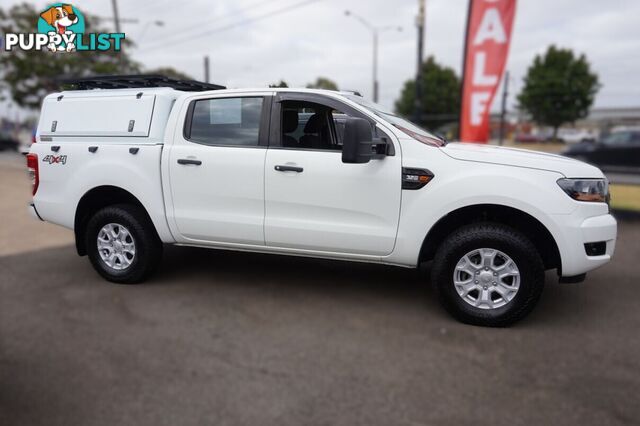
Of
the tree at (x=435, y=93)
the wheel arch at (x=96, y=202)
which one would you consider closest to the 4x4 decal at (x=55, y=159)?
the wheel arch at (x=96, y=202)

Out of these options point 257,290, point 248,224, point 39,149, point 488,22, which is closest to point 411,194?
point 248,224

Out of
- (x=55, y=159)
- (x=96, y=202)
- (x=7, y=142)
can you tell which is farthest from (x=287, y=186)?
(x=7, y=142)

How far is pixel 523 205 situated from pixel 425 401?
1.69 meters

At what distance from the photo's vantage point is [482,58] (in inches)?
380

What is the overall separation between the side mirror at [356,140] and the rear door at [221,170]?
33.8 inches

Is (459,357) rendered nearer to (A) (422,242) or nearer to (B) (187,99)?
(A) (422,242)

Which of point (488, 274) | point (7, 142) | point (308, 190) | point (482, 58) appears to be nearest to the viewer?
point (488, 274)

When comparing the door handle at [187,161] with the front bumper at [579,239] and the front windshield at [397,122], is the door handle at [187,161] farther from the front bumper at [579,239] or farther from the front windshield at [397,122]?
the front bumper at [579,239]

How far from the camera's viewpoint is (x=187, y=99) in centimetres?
450

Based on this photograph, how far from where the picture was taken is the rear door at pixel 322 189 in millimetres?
3859

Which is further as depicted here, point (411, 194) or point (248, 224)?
point (248, 224)

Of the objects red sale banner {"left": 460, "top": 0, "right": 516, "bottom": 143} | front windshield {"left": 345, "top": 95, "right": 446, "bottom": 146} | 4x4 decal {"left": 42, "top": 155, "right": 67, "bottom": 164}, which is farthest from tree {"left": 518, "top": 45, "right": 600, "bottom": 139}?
4x4 decal {"left": 42, "top": 155, "right": 67, "bottom": 164}

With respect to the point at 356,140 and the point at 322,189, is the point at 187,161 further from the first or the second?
the point at 356,140

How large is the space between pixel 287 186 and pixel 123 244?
5.97ft
